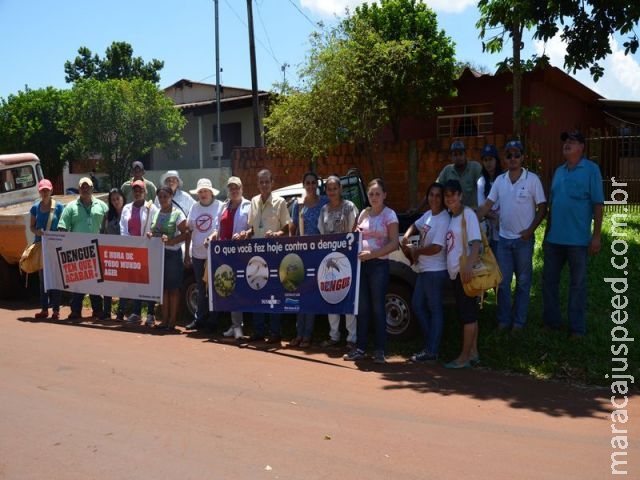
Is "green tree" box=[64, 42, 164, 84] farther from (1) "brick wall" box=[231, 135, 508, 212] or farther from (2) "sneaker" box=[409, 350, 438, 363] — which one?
(2) "sneaker" box=[409, 350, 438, 363]

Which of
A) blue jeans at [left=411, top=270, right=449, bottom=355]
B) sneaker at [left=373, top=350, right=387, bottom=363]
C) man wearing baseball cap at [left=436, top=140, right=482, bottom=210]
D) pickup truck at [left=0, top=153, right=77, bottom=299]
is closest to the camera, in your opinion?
blue jeans at [left=411, top=270, right=449, bottom=355]

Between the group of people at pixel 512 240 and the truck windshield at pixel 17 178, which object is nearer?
the group of people at pixel 512 240

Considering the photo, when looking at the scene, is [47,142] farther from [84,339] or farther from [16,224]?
[84,339]

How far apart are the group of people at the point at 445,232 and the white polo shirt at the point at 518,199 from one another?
11mm

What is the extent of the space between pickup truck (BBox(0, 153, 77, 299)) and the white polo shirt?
7419 mm

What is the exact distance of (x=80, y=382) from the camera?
626cm

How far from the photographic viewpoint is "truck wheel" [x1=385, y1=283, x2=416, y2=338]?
296 inches

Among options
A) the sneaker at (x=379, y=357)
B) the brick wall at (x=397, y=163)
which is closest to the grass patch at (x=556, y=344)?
the sneaker at (x=379, y=357)

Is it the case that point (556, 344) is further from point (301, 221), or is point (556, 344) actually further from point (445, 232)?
point (301, 221)

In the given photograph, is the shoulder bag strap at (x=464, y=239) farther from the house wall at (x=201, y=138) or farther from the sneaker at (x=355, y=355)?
the house wall at (x=201, y=138)

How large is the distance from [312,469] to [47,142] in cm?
2987

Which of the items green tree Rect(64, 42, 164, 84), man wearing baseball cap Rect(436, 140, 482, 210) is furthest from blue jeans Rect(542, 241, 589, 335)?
green tree Rect(64, 42, 164, 84)

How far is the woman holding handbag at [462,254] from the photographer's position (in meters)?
6.70

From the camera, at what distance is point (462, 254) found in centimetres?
671
